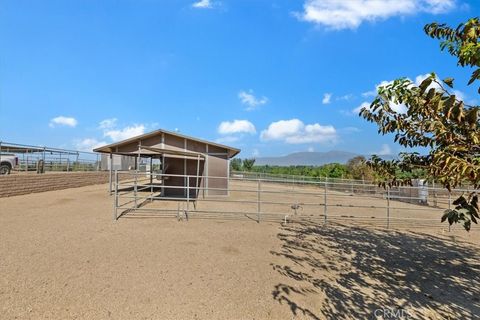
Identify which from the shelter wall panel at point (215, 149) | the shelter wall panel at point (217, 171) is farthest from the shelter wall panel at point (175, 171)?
the shelter wall panel at point (215, 149)

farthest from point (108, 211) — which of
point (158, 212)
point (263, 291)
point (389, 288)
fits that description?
point (389, 288)

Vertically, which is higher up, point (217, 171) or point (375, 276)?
point (217, 171)

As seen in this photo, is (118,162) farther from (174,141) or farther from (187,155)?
(187,155)

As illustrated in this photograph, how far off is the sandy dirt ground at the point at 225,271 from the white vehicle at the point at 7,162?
7066mm

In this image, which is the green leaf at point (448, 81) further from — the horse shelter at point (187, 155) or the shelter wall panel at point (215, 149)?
the shelter wall panel at point (215, 149)

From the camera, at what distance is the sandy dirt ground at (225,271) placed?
138 inches

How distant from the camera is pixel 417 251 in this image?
6445 mm

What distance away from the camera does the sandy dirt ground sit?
3512mm

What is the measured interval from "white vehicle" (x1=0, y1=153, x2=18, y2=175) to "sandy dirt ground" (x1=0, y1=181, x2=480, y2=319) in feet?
23.2

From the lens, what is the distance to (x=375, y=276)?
4762mm

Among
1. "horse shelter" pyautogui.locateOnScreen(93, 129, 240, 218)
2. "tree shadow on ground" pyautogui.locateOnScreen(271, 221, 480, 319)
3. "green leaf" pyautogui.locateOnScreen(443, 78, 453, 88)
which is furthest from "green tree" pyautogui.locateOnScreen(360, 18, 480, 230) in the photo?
"horse shelter" pyautogui.locateOnScreen(93, 129, 240, 218)

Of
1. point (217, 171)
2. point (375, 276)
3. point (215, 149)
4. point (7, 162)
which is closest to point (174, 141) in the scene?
point (215, 149)

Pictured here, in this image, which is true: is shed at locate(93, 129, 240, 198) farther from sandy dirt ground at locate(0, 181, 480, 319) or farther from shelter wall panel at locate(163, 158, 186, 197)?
sandy dirt ground at locate(0, 181, 480, 319)

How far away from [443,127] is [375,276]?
10.3 ft
